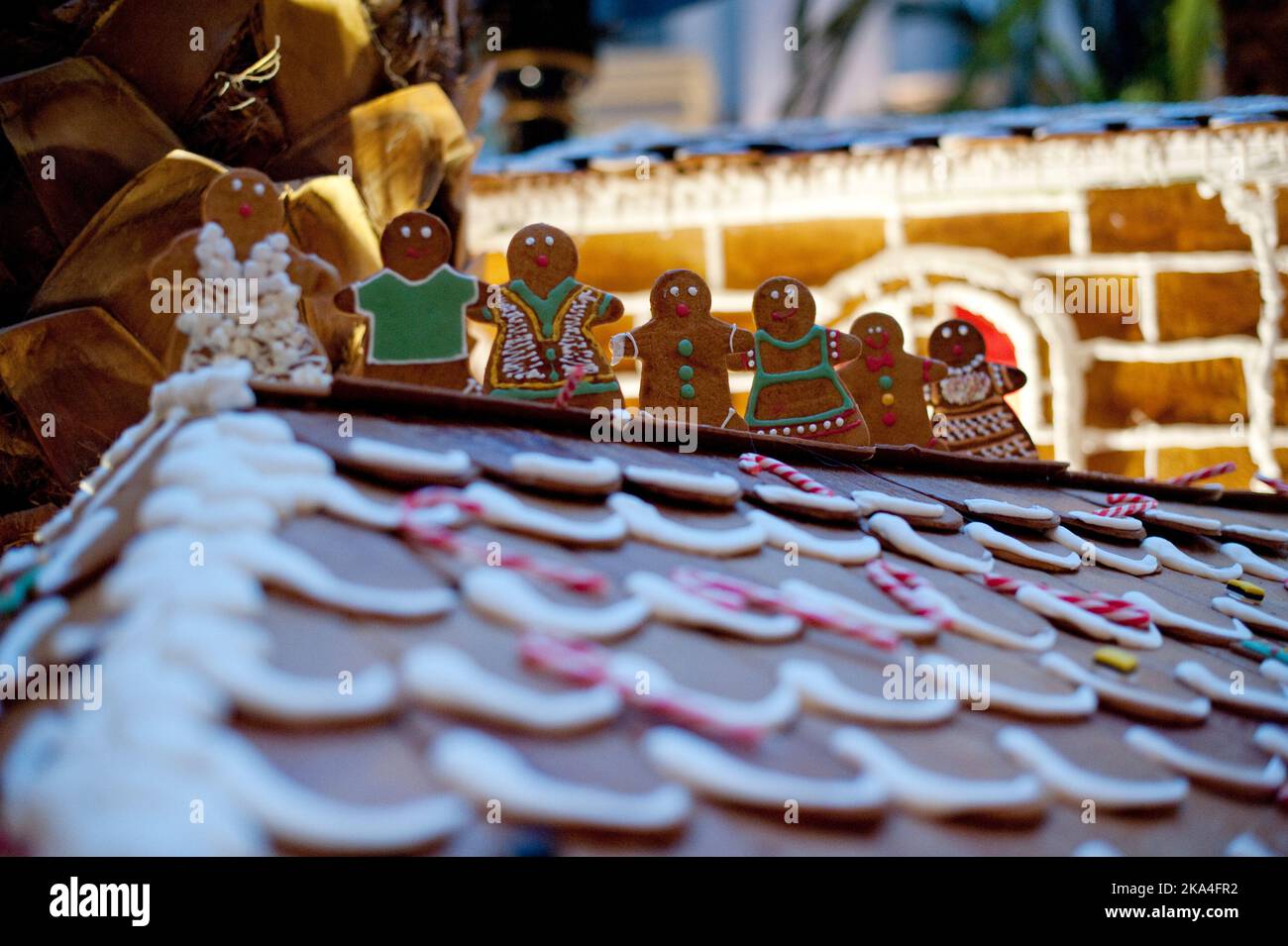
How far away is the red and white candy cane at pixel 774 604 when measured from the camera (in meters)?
1.14

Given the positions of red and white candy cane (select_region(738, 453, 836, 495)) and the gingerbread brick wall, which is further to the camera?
the gingerbread brick wall

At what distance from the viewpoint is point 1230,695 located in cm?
133

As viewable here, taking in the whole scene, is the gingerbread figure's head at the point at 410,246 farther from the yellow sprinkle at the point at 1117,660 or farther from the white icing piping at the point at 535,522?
the yellow sprinkle at the point at 1117,660

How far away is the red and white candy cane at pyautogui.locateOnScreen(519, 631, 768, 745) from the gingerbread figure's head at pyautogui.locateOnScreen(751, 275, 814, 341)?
113 centimetres

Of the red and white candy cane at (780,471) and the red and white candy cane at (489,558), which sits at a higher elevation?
the red and white candy cane at (780,471)

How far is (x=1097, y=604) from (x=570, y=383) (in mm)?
775

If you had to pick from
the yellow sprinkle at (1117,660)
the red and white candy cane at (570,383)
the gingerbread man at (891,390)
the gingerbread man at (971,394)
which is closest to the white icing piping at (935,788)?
the yellow sprinkle at (1117,660)

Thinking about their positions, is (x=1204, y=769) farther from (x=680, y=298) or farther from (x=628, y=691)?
(x=680, y=298)

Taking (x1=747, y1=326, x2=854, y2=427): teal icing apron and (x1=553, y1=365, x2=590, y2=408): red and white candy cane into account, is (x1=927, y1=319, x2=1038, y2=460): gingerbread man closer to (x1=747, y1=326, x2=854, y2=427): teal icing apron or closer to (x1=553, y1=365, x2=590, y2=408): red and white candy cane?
(x1=747, y1=326, x2=854, y2=427): teal icing apron

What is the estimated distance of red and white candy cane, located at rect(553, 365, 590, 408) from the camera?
1628 millimetres

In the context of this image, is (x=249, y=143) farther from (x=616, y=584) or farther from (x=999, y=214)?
(x=999, y=214)

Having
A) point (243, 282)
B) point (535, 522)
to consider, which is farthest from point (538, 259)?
point (535, 522)

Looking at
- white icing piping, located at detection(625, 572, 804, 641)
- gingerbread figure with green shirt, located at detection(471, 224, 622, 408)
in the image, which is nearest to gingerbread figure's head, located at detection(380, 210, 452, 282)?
gingerbread figure with green shirt, located at detection(471, 224, 622, 408)

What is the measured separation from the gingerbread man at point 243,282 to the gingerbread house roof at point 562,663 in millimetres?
183
